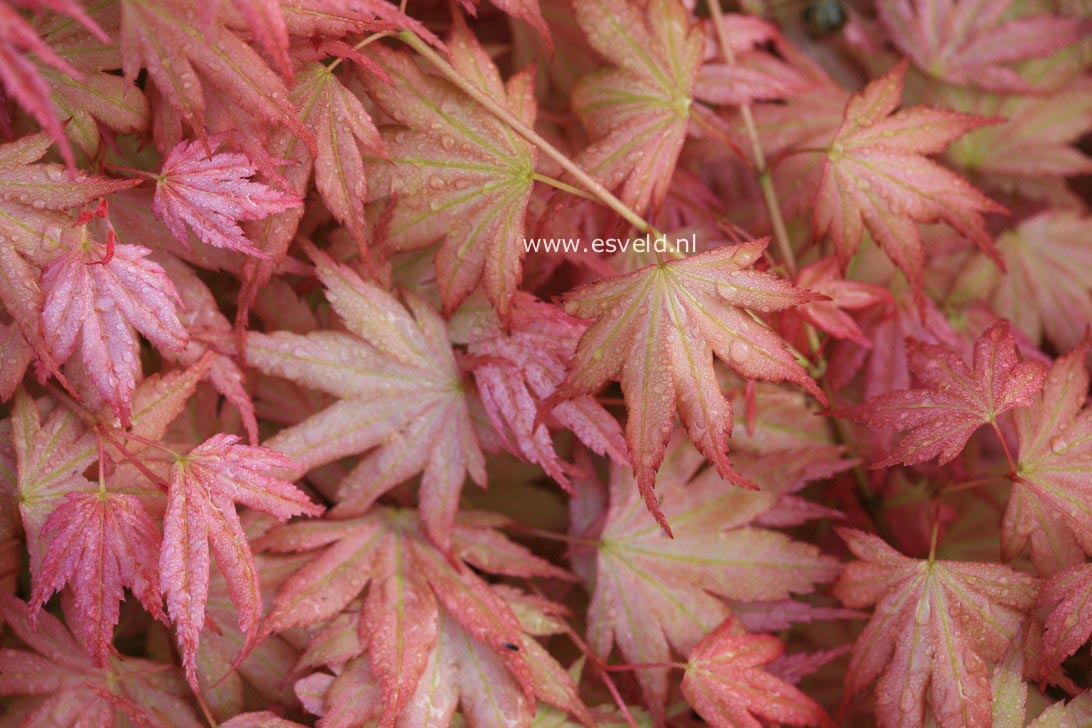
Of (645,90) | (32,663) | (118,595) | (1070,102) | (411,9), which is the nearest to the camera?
(118,595)

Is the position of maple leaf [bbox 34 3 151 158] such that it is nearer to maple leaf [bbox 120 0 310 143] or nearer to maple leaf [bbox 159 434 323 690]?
maple leaf [bbox 120 0 310 143]

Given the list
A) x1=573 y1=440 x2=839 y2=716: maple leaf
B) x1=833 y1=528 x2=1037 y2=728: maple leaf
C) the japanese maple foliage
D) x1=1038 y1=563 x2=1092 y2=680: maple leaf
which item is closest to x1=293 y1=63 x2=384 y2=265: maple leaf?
the japanese maple foliage

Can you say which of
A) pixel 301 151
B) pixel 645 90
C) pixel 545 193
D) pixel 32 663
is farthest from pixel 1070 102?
pixel 32 663

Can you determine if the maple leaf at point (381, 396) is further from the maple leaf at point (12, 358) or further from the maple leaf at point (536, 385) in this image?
the maple leaf at point (12, 358)

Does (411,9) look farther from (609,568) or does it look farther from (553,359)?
(609,568)

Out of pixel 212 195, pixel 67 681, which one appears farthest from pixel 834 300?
pixel 67 681
